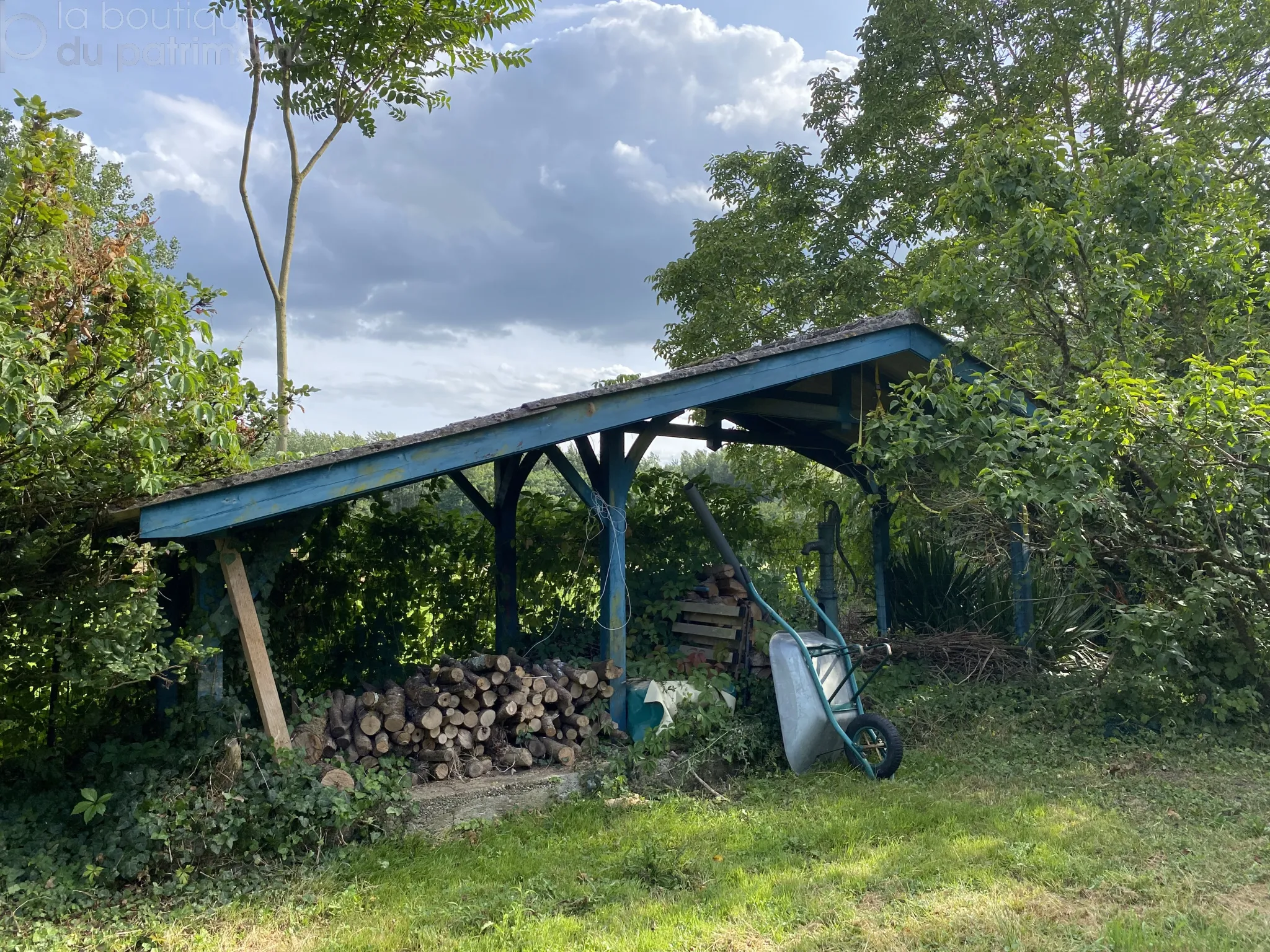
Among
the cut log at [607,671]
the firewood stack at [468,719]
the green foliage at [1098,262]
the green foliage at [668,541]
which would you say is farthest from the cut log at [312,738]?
the green foliage at [1098,262]

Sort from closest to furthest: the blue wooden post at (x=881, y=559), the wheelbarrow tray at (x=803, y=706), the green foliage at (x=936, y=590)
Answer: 1. the wheelbarrow tray at (x=803, y=706)
2. the green foliage at (x=936, y=590)
3. the blue wooden post at (x=881, y=559)

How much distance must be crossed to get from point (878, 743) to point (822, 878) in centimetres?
165

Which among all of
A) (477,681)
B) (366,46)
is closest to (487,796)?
(477,681)

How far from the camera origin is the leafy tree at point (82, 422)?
3.84 m

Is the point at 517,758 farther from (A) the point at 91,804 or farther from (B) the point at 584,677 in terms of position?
(A) the point at 91,804

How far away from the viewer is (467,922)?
3529 millimetres

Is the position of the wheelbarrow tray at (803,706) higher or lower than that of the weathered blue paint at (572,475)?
lower

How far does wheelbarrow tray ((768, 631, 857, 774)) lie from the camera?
5488 millimetres

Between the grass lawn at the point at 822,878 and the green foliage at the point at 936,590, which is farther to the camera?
the green foliage at the point at 936,590

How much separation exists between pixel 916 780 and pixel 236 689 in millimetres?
4036

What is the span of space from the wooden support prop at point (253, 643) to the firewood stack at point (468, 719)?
285 mm

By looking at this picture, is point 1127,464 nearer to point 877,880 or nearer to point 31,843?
point 877,880

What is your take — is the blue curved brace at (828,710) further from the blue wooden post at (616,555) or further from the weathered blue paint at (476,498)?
the weathered blue paint at (476,498)

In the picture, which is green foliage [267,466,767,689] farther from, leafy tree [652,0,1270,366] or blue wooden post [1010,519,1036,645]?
leafy tree [652,0,1270,366]
